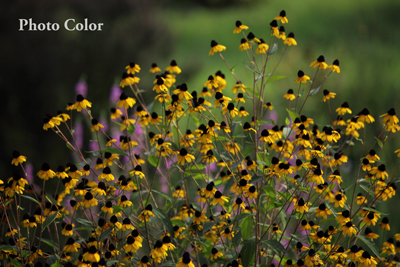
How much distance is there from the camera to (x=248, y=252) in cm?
201

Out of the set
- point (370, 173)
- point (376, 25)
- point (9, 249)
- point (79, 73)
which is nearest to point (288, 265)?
point (370, 173)

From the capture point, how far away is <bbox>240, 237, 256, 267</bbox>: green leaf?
6.55 ft

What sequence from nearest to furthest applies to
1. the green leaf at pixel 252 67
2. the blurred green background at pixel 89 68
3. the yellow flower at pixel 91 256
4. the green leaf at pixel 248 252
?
the yellow flower at pixel 91 256 → the green leaf at pixel 248 252 → the green leaf at pixel 252 67 → the blurred green background at pixel 89 68

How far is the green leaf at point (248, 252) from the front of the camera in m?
2.00

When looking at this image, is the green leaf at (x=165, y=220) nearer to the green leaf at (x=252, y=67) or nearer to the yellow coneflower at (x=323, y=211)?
the yellow coneflower at (x=323, y=211)

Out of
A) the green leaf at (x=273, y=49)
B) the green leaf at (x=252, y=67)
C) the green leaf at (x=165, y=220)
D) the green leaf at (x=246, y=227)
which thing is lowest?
the green leaf at (x=246, y=227)

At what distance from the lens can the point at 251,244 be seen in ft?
6.61

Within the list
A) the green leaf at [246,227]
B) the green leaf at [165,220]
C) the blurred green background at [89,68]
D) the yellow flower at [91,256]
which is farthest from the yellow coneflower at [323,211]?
the blurred green background at [89,68]

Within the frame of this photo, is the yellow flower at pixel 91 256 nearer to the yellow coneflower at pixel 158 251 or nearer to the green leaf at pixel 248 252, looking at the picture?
the yellow coneflower at pixel 158 251

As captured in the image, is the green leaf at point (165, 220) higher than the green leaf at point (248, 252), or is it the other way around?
the green leaf at point (165, 220)

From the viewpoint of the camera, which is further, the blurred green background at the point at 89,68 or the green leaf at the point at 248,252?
the blurred green background at the point at 89,68

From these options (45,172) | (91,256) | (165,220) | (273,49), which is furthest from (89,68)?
(91,256)

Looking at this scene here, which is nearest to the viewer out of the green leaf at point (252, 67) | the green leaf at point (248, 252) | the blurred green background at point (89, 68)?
the green leaf at point (248, 252)

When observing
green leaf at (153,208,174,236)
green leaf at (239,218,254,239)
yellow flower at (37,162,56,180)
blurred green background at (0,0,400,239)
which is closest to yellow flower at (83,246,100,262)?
green leaf at (153,208,174,236)
